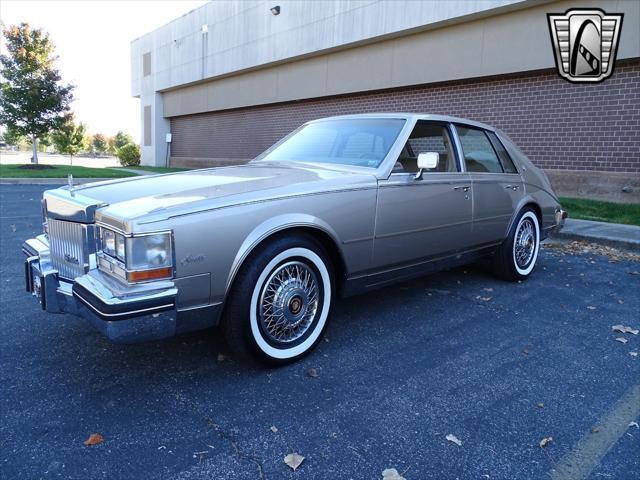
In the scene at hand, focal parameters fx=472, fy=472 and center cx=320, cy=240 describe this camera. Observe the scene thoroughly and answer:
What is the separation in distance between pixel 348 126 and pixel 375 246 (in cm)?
124

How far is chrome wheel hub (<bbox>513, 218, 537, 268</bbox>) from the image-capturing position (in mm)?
4938

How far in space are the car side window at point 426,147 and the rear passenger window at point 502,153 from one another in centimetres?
85

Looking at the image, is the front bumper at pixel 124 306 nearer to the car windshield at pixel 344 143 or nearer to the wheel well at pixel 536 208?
the car windshield at pixel 344 143

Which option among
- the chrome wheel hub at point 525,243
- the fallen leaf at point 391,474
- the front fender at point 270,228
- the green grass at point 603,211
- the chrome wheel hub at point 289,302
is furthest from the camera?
the green grass at point 603,211

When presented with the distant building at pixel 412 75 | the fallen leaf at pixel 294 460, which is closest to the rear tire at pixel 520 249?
the fallen leaf at pixel 294 460

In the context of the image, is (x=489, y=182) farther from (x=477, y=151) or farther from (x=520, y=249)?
(x=520, y=249)

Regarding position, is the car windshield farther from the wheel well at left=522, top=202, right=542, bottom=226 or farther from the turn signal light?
the wheel well at left=522, top=202, right=542, bottom=226

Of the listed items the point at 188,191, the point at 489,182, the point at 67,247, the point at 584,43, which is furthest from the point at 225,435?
the point at 584,43

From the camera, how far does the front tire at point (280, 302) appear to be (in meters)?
2.65

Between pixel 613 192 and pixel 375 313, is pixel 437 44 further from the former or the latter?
pixel 375 313

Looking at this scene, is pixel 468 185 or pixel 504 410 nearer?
pixel 504 410

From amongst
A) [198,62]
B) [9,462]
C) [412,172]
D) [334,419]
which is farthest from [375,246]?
[198,62]

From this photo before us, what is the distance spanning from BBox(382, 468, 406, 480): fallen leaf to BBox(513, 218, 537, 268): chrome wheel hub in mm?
3432

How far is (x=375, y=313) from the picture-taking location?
3.94 meters
